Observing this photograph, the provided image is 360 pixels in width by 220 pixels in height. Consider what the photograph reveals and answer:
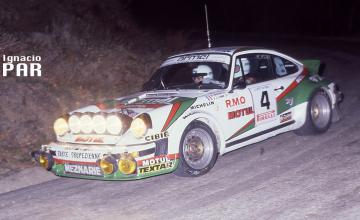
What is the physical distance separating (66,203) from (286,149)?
10.8 ft

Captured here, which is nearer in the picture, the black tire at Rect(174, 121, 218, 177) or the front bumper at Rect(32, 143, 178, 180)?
the front bumper at Rect(32, 143, 178, 180)

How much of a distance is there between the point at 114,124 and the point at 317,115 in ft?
12.3

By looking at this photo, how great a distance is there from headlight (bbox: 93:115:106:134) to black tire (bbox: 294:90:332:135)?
3.38 meters

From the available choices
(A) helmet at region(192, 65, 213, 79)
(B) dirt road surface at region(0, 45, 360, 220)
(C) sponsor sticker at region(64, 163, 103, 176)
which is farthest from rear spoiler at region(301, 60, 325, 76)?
(C) sponsor sticker at region(64, 163, 103, 176)

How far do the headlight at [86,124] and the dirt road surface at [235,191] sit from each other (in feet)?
2.31

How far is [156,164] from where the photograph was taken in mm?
6152

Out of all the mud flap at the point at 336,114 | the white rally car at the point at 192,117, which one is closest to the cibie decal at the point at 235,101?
the white rally car at the point at 192,117

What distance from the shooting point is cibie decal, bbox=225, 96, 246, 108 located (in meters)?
7.03

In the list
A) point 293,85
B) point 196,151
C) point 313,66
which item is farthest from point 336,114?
point 196,151

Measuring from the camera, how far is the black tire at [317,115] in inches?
328

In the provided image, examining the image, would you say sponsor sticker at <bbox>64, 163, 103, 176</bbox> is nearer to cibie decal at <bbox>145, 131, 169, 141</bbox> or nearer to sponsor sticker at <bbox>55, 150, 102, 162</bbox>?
sponsor sticker at <bbox>55, 150, 102, 162</bbox>

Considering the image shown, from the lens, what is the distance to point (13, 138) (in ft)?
28.9

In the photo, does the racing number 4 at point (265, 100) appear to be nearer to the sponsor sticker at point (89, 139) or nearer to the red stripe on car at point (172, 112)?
the red stripe on car at point (172, 112)

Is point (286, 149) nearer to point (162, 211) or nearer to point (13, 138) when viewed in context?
point (162, 211)
